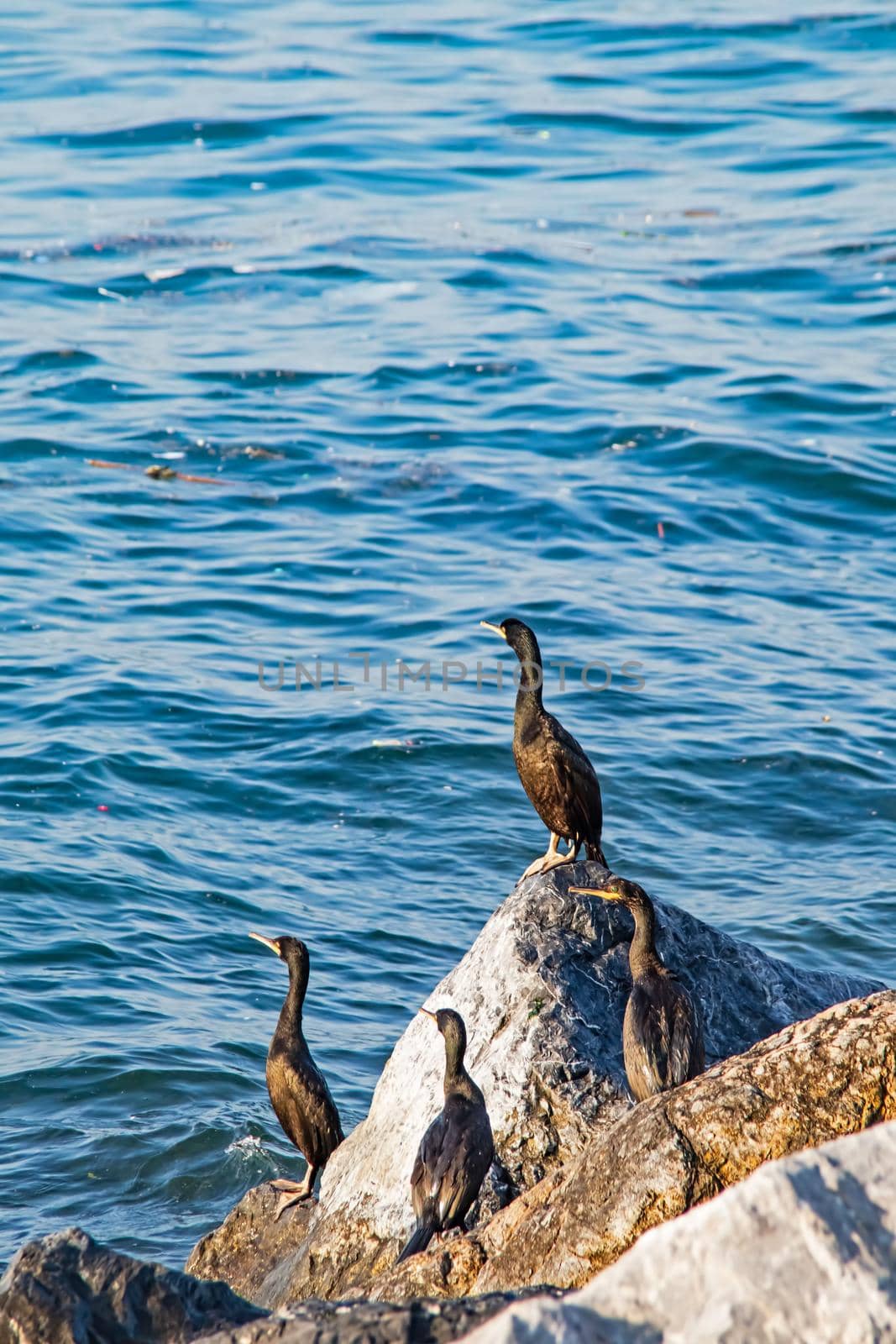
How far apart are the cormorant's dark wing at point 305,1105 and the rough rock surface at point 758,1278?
376 cm

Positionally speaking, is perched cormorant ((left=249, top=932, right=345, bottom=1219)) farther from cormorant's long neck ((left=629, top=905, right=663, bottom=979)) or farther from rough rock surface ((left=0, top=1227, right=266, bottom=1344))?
rough rock surface ((left=0, top=1227, right=266, bottom=1344))

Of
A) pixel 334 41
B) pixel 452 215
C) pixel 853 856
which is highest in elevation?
pixel 334 41

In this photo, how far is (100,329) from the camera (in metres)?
19.1

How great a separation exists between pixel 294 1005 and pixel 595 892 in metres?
1.52

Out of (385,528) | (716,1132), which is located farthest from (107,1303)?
(385,528)

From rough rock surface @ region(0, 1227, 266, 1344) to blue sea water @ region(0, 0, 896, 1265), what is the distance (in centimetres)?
303

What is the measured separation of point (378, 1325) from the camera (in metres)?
3.46

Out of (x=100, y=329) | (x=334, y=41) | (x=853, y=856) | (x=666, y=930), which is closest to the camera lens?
(x=666, y=930)

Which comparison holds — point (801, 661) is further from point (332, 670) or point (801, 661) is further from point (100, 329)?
point (100, 329)

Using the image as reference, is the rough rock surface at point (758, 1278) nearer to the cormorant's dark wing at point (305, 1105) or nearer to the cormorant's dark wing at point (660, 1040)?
the cormorant's dark wing at point (660, 1040)

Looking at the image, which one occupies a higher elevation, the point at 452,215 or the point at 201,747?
the point at 452,215

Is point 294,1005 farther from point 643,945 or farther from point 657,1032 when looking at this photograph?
point 657,1032

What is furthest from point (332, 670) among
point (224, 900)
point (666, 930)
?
point (666, 930)

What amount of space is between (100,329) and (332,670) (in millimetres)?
7951
